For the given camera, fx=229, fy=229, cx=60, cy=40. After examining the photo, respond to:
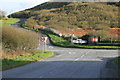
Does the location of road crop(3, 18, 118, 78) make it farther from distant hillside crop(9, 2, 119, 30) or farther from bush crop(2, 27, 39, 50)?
distant hillside crop(9, 2, 119, 30)

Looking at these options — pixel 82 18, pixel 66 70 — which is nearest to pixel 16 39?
pixel 66 70

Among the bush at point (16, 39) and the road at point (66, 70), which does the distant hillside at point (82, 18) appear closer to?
the bush at point (16, 39)

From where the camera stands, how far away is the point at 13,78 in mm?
12914

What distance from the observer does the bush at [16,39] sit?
82.6ft

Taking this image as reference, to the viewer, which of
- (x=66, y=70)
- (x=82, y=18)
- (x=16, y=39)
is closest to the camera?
(x=66, y=70)

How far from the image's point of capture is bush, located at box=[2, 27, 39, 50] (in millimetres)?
25172

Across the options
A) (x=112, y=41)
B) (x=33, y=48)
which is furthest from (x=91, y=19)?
(x=33, y=48)

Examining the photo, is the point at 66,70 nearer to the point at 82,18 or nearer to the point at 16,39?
the point at 16,39

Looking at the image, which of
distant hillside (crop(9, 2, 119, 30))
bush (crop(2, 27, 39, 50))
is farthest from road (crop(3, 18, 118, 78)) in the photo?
distant hillside (crop(9, 2, 119, 30))

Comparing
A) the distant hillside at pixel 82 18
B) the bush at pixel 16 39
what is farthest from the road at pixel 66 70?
the distant hillside at pixel 82 18

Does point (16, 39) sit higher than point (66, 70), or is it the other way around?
point (16, 39)

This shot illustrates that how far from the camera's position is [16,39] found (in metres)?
26.3

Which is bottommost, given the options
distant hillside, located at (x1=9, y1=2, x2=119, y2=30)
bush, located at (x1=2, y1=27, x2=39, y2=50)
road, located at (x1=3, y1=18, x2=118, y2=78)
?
road, located at (x1=3, y1=18, x2=118, y2=78)

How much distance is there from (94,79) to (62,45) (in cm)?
3283
